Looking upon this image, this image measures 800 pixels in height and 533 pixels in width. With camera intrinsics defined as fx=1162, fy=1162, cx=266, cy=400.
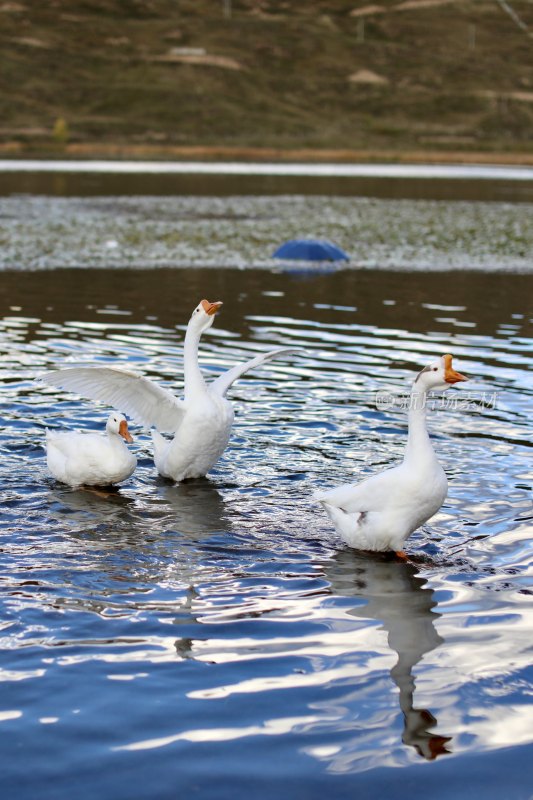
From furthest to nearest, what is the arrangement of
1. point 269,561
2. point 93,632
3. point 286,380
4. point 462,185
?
point 462,185 < point 286,380 < point 269,561 < point 93,632

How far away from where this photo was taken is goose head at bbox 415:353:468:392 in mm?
8242

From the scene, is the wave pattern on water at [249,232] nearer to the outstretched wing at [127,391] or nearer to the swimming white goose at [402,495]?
the outstretched wing at [127,391]

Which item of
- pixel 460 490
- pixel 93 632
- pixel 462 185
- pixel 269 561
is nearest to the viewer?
pixel 93 632

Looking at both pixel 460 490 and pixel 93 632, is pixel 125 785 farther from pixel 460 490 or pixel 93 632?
pixel 460 490

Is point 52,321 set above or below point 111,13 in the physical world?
below

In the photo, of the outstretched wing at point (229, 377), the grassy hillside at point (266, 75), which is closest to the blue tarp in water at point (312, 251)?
the outstretched wing at point (229, 377)

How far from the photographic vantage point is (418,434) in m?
8.32

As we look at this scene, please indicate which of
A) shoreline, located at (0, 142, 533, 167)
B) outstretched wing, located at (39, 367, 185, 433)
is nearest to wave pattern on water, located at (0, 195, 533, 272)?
outstretched wing, located at (39, 367, 185, 433)

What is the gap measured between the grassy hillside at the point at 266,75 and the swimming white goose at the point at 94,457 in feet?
263

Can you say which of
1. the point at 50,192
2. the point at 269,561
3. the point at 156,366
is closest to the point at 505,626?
the point at 269,561

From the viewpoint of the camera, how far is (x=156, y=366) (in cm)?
1499

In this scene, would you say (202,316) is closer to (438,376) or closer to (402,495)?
(438,376)

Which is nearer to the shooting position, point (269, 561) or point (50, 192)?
point (269, 561)

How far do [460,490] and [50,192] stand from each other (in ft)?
128
